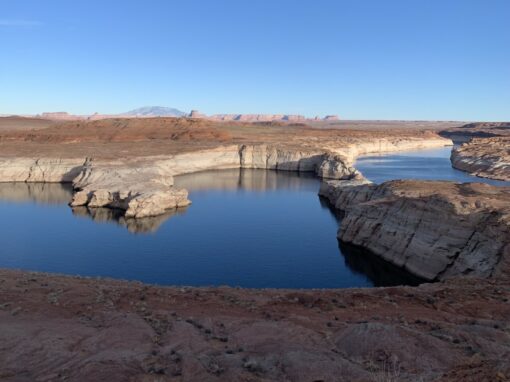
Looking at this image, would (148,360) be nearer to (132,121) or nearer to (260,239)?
(260,239)

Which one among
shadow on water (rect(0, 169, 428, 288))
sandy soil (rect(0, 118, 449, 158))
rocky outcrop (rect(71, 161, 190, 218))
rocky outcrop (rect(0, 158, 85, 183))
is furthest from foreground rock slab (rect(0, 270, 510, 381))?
sandy soil (rect(0, 118, 449, 158))

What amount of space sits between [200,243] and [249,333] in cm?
2201

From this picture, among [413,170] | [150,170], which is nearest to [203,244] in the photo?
[150,170]

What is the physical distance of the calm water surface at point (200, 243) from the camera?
28.4 meters

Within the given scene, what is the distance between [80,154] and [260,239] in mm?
44855

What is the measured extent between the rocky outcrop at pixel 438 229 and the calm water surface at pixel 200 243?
147 cm

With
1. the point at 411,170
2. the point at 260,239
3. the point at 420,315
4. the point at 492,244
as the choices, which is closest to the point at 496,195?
the point at 492,244

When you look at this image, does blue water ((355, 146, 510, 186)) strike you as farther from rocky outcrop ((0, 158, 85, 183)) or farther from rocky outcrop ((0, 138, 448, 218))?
rocky outcrop ((0, 158, 85, 183))

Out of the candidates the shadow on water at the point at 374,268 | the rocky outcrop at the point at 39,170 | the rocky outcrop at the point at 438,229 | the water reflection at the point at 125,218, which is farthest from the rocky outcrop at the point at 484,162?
the rocky outcrop at the point at 39,170

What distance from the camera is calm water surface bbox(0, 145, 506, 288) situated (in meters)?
28.4

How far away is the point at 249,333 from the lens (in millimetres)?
13273

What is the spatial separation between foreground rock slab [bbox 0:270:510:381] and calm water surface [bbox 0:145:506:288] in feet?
31.4

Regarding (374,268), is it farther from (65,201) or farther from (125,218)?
(65,201)

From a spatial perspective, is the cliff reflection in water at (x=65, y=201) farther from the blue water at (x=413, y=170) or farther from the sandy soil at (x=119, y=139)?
the blue water at (x=413, y=170)
